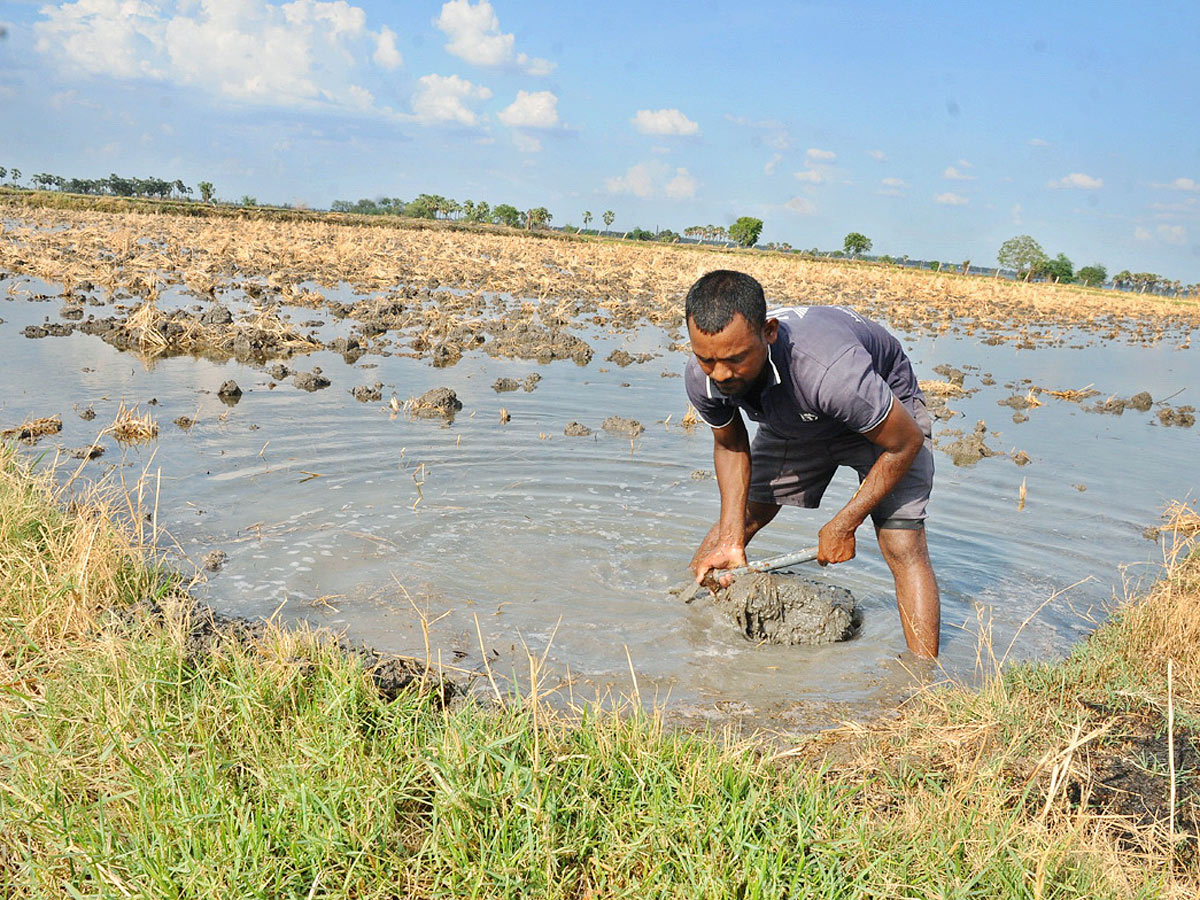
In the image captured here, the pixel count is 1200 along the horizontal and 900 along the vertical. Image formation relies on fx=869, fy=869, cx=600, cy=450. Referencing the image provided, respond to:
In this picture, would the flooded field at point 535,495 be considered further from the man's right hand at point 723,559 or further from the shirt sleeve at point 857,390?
the shirt sleeve at point 857,390

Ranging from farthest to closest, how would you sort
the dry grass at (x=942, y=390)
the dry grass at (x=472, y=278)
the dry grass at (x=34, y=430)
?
the dry grass at (x=472, y=278)
the dry grass at (x=942, y=390)
the dry grass at (x=34, y=430)

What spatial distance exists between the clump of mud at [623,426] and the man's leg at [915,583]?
4.17m

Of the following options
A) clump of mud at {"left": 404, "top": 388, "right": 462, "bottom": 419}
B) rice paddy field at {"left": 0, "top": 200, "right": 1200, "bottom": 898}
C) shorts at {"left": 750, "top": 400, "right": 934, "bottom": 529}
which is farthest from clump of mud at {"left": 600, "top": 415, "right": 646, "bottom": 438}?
shorts at {"left": 750, "top": 400, "right": 934, "bottom": 529}

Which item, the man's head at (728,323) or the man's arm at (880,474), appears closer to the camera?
the man's head at (728,323)

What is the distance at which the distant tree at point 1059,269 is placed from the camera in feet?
279

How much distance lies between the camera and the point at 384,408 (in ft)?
26.9

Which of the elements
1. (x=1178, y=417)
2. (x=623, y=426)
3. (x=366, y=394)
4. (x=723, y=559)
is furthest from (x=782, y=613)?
(x=1178, y=417)

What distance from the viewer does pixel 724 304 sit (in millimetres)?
3023

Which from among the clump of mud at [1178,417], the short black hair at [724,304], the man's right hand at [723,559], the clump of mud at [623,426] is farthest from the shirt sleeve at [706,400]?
the clump of mud at [1178,417]

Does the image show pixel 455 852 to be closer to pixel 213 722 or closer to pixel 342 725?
pixel 342 725

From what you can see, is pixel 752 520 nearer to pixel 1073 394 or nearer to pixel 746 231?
pixel 1073 394

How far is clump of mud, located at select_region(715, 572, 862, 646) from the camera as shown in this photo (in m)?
4.19

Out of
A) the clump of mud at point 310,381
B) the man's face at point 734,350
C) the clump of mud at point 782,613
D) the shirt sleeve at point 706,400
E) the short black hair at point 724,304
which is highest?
the short black hair at point 724,304

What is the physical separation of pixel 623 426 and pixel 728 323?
198 inches
